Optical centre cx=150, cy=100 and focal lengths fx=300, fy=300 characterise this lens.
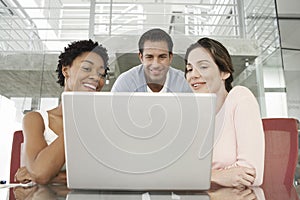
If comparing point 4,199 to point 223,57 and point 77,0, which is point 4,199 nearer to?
point 223,57

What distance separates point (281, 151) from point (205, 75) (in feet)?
1.33

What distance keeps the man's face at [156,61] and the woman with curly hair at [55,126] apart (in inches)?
7.9

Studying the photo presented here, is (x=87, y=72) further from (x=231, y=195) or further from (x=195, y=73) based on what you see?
(x=231, y=195)

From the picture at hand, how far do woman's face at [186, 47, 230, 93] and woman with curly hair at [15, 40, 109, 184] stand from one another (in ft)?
1.28

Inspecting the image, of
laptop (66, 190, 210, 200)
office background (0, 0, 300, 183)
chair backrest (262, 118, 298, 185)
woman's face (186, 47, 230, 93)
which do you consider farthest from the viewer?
office background (0, 0, 300, 183)

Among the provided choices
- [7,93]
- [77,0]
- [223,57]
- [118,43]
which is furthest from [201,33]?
[7,93]

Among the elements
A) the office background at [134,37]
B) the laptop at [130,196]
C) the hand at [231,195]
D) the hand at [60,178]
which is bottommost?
the hand at [231,195]

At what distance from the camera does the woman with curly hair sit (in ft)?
2.88

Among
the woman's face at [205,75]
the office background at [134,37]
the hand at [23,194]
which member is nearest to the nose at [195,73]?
the woman's face at [205,75]

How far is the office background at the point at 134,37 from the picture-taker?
2.33 meters

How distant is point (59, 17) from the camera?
103 inches

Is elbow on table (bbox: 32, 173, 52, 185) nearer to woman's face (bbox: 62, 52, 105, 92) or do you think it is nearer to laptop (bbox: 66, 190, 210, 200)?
laptop (bbox: 66, 190, 210, 200)

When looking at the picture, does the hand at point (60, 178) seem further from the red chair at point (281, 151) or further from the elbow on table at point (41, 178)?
the red chair at point (281, 151)

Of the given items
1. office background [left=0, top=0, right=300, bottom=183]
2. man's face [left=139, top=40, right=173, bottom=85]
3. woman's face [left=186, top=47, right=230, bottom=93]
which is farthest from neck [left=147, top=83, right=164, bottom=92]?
office background [left=0, top=0, right=300, bottom=183]
